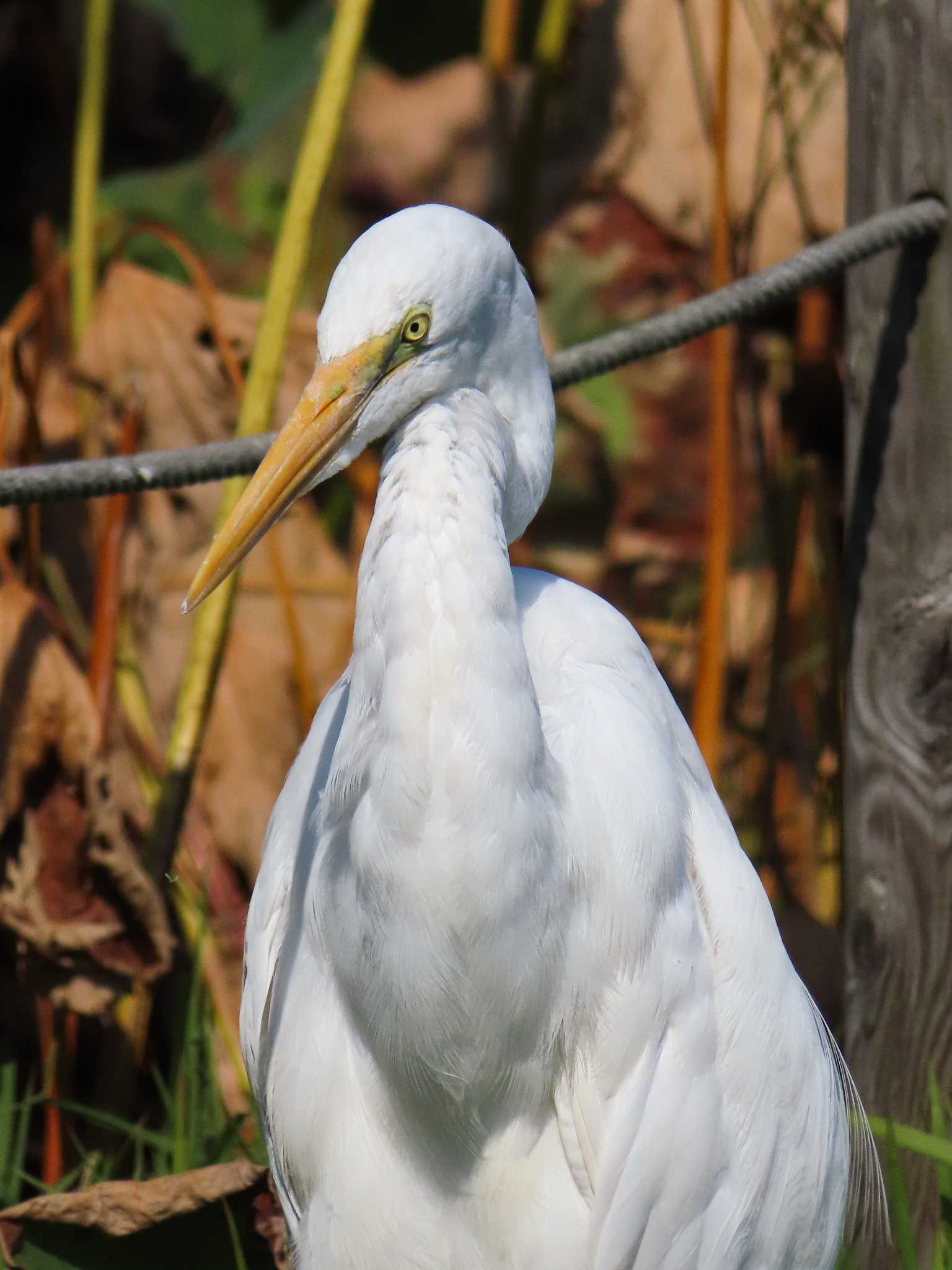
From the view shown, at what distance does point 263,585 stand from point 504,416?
49.4 inches

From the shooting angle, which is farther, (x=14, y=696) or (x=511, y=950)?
(x=14, y=696)

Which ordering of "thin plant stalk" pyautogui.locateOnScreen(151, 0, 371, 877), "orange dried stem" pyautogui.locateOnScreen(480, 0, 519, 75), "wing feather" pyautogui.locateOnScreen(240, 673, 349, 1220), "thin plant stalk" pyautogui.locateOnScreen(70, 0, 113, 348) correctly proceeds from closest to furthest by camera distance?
"wing feather" pyautogui.locateOnScreen(240, 673, 349, 1220) → "thin plant stalk" pyautogui.locateOnScreen(151, 0, 371, 877) → "thin plant stalk" pyautogui.locateOnScreen(70, 0, 113, 348) → "orange dried stem" pyautogui.locateOnScreen(480, 0, 519, 75)

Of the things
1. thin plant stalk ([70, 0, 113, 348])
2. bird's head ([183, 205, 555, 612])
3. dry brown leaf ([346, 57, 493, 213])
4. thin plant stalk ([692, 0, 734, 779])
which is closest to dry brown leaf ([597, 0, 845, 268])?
dry brown leaf ([346, 57, 493, 213])

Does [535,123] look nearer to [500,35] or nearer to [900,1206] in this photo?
[500,35]

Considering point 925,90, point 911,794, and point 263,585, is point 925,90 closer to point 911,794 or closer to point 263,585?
point 911,794

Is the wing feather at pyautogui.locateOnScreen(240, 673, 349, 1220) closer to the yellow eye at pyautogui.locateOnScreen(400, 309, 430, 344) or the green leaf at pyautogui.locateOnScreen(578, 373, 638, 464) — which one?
the yellow eye at pyautogui.locateOnScreen(400, 309, 430, 344)

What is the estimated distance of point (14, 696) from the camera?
1.86 m

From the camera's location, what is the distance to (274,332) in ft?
5.89

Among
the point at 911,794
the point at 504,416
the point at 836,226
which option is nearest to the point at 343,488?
the point at 836,226

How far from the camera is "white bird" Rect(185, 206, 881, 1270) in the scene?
1.10 metres

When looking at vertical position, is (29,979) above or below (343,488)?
below

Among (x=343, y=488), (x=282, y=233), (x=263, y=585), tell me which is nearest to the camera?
(x=282, y=233)

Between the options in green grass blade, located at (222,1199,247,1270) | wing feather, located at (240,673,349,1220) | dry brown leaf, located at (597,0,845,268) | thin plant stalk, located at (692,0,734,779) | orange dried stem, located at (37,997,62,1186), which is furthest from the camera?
dry brown leaf, located at (597,0,845,268)

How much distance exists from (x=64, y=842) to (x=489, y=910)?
0.91m
